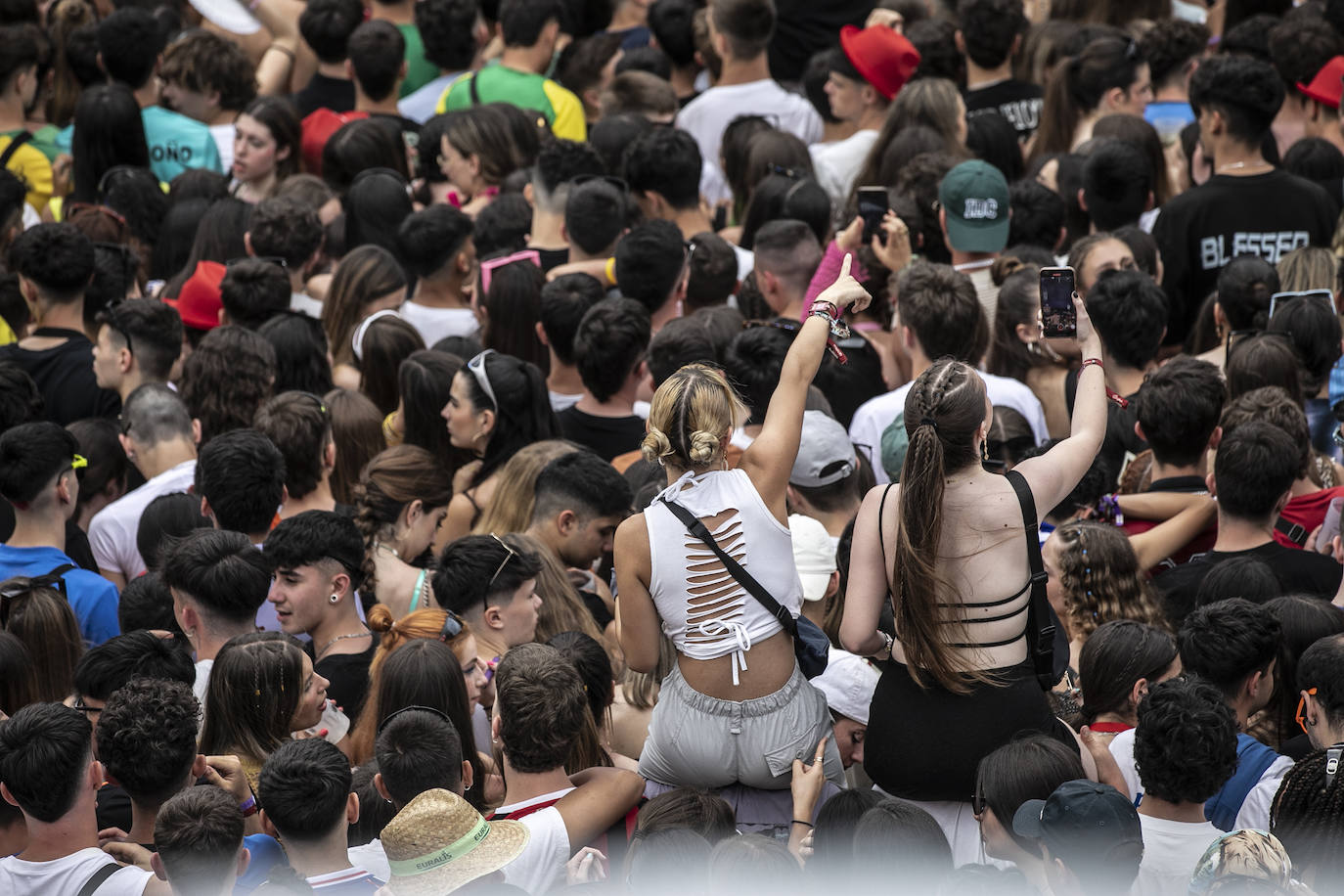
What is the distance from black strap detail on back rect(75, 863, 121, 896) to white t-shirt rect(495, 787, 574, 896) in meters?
0.95

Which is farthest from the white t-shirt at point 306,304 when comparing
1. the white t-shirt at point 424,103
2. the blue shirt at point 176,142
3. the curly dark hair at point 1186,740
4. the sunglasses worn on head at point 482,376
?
the curly dark hair at point 1186,740

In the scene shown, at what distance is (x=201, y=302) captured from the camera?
7.06m

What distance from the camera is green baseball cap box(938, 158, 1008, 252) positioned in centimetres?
650

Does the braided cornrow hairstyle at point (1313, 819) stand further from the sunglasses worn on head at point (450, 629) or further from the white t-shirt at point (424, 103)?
the white t-shirt at point (424, 103)

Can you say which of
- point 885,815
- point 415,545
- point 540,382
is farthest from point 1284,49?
point 885,815

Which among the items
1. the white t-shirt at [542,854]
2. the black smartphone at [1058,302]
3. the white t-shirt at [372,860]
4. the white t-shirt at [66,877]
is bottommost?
the white t-shirt at [372,860]

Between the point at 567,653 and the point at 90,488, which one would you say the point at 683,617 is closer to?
the point at 567,653

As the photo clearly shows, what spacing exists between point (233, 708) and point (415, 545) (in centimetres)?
142

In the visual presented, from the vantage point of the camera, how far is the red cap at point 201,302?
7059mm

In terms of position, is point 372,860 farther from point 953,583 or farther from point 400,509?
point 400,509

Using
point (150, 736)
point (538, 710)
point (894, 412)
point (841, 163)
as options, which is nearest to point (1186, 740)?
point (538, 710)

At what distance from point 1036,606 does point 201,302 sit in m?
4.66

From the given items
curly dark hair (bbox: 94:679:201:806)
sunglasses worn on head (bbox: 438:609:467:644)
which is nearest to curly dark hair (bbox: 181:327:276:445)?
sunglasses worn on head (bbox: 438:609:467:644)

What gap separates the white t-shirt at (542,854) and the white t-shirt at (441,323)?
12.5ft
